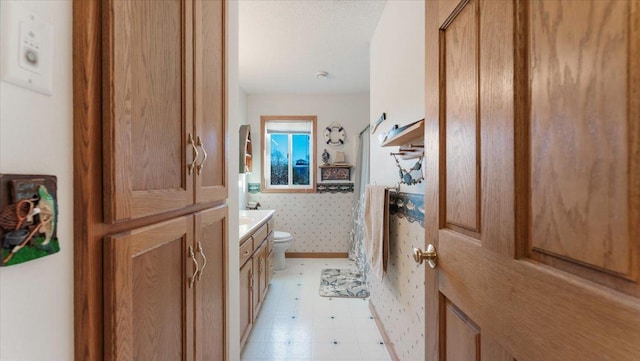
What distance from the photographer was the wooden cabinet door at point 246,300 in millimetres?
1872

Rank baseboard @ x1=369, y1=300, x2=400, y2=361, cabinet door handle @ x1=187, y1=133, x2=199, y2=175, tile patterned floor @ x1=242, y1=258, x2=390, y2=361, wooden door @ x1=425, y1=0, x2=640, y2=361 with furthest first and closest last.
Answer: tile patterned floor @ x1=242, y1=258, x2=390, y2=361
baseboard @ x1=369, y1=300, x2=400, y2=361
cabinet door handle @ x1=187, y1=133, x2=199, y2=175
wooden door @ x1=425, y1=0, x2=640, y2=361

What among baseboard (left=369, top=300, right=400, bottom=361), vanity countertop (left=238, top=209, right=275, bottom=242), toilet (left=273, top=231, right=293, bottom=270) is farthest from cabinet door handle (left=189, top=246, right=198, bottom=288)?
toilet (left=273, top=231, right=293, bottom=270)

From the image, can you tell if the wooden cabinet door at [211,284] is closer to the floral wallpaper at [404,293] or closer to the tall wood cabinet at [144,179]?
the tall wood cabinet at [144,179]

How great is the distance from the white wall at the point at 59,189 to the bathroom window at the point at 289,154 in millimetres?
3808

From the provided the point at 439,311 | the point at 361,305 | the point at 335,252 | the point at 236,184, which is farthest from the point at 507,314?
the point at 335,252

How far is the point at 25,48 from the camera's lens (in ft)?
1.36

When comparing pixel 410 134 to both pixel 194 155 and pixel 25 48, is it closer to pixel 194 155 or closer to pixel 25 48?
pixel 194 155

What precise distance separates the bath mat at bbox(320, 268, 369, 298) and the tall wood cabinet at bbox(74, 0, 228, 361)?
6.93 feet

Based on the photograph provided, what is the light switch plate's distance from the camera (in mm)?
390

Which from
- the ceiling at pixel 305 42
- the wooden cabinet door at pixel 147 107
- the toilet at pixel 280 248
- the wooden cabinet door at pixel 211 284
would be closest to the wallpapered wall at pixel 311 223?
the toilet at pixel 280 248

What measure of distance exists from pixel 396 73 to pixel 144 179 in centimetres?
167

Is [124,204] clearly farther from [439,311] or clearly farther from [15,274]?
[439,311]

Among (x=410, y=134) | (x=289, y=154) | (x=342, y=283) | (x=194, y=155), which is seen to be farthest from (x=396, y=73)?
(x=289, y=154)

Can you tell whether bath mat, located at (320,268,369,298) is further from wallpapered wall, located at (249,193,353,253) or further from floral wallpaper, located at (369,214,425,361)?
floral wallpaper, located at (369,214,425,361)
